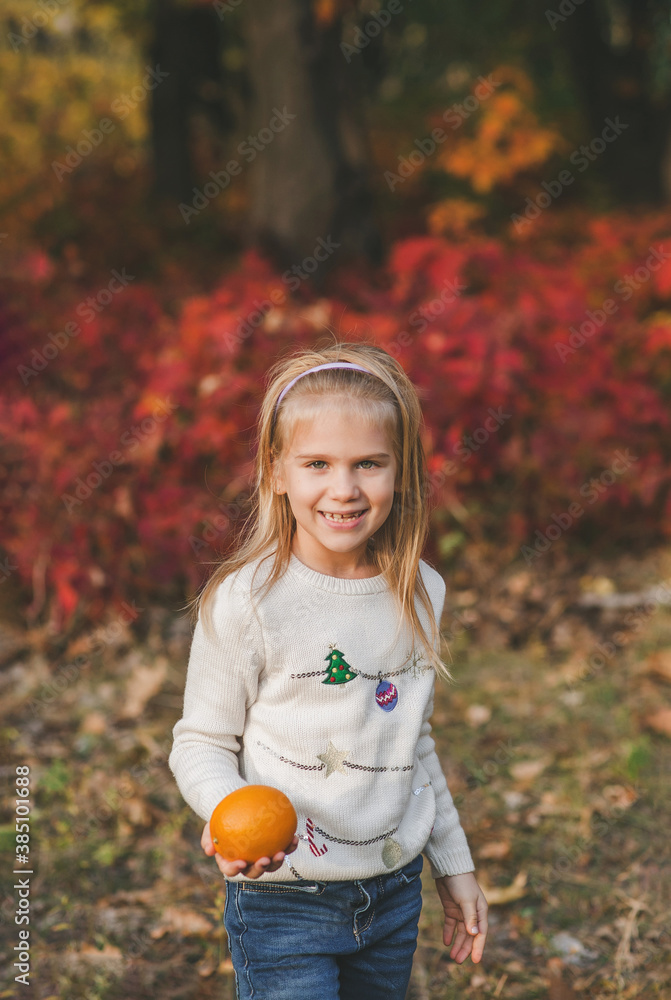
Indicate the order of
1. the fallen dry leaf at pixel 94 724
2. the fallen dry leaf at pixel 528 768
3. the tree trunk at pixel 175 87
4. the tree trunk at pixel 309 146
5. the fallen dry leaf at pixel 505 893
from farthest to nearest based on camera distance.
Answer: the tree trunk at pixel 175 87 < the tree trunk at pixel 309 146 < the fallen dry leaf at pixel 94 724 < the fallen dry leaf at pixel 528 768 < the fallen dry leaf at pixel 505 893

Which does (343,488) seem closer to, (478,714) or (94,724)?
(478,714)

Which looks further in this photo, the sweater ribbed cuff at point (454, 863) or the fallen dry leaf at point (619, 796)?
the fallen dry leaf at point (619, 796)

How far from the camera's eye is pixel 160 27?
11164 millimetres

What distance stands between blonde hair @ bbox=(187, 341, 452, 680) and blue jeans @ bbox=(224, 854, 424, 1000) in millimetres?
433

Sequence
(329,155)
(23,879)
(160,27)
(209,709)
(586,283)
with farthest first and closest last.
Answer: (160,27)
(329,155)
(586,283)
(23,879)
(209,709)

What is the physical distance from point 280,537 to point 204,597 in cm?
19

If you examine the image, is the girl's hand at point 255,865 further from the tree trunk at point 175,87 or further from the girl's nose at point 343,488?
the tree trunk at point 175,87

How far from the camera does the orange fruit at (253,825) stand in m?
1.40

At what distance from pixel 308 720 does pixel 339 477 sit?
422 mm

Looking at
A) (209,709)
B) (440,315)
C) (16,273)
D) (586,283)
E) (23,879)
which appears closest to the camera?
(209,709)

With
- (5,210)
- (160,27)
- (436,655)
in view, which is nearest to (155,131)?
(160,27)

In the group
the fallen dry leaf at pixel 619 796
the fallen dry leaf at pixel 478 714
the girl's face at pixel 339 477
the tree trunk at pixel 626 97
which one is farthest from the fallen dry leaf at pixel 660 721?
the tree trunk at pixel 626 97

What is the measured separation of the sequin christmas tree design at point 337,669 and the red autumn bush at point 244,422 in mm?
2165

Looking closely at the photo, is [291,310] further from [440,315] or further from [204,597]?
[204,597]
